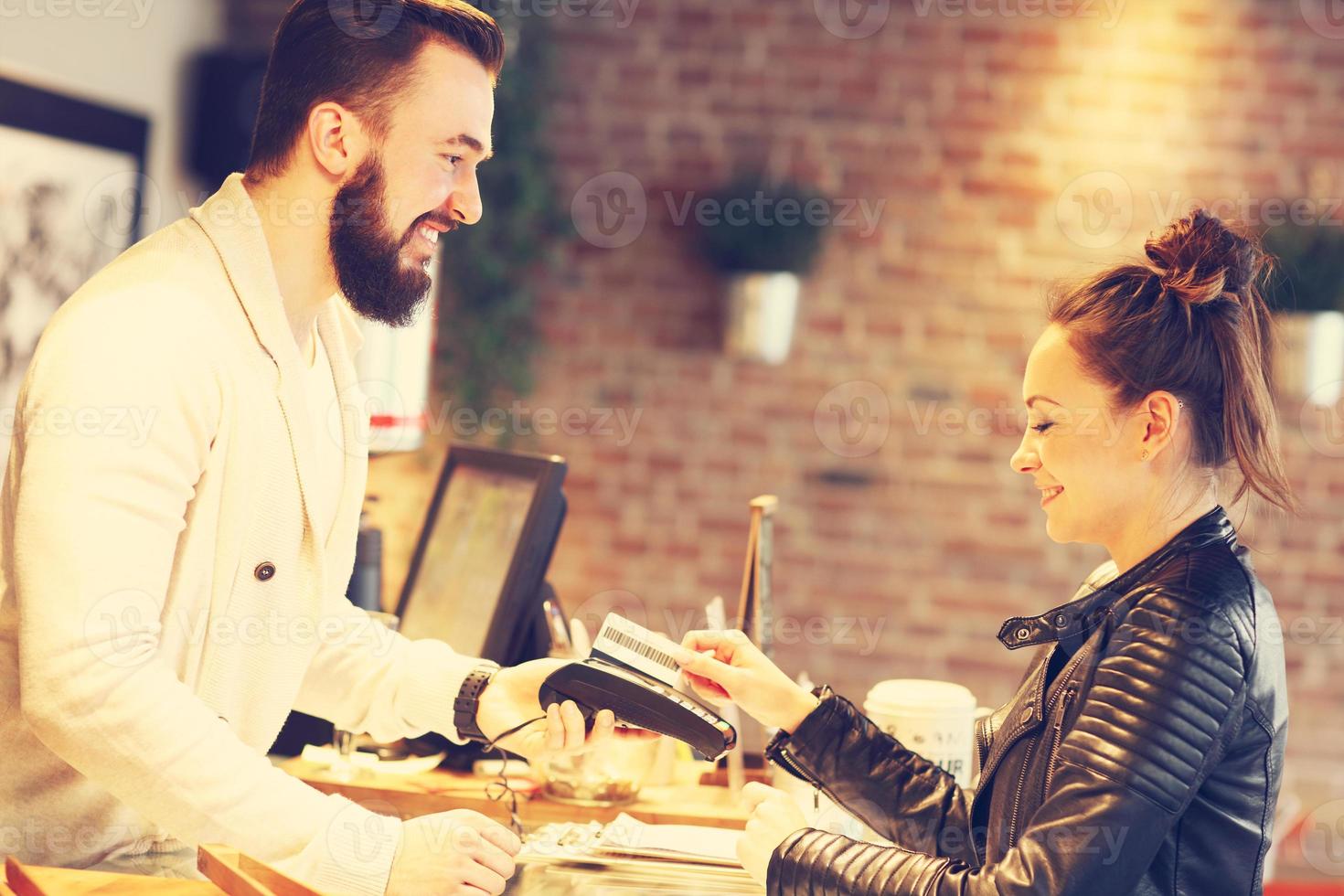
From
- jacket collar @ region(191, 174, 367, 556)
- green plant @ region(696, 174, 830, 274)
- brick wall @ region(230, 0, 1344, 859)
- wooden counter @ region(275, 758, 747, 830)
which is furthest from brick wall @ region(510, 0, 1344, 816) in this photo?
jacket collar @ region(191, 174, 367, 556)

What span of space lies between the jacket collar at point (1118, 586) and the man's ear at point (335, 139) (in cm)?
96

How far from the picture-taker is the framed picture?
2.69 meters

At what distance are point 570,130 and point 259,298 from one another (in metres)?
2.72

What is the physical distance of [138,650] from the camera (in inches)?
48.8

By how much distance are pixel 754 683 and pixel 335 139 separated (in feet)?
2.82

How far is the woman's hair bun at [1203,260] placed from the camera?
1436 mm

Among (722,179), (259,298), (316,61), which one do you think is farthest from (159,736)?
(722,179)

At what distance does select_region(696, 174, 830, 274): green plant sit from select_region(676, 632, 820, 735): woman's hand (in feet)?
7.58

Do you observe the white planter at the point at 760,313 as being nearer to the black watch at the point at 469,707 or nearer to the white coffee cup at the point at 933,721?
the white coffee cup at the point at 933,721

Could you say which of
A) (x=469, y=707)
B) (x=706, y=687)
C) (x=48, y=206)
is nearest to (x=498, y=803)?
(x=469, y=707)

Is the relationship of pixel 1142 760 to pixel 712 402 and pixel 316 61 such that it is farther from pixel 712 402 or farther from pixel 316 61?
pixel 712 402

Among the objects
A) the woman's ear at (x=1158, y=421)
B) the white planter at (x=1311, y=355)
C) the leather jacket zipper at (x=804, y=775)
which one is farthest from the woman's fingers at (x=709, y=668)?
the white planter at (x=1311, y=355)

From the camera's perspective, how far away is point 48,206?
111 inches

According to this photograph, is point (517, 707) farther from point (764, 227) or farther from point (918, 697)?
point (764, 227)
